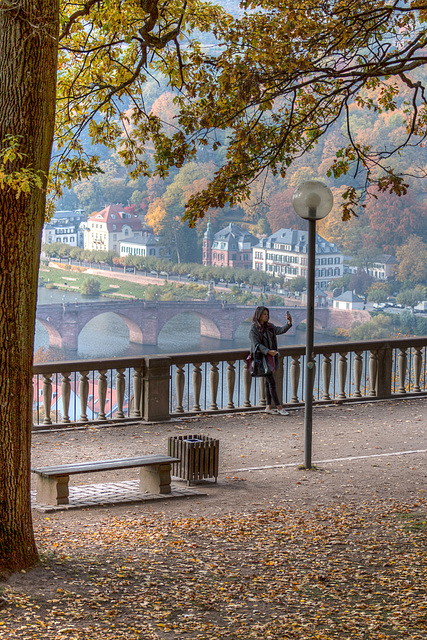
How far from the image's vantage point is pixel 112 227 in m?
78.9

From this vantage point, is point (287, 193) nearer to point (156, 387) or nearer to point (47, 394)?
point (156, 387)

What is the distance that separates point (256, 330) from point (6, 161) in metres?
6.87

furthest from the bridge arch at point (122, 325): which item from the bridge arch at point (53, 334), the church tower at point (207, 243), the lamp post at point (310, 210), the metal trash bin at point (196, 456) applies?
the metal trash bin at point (196, 456)

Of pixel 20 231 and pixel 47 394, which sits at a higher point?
pixel 20 231

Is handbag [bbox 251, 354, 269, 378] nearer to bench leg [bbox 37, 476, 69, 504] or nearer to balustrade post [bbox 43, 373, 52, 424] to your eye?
balustrade post [bbox 43, 373, 52, 424]

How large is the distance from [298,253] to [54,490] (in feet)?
223

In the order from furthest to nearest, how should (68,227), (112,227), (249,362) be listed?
(68,227) → (112,227) → (249,362)

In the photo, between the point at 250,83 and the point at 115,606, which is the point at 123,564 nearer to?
the point at 115,606

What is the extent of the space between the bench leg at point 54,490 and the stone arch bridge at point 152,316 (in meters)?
59.5

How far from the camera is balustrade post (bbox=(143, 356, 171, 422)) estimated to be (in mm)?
10938

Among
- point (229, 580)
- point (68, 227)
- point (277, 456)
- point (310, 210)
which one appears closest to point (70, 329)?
point (68, 227)

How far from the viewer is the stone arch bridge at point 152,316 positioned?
67.4 m

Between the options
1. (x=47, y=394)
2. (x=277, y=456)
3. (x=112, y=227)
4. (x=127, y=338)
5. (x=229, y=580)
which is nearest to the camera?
(x=229, y=580)

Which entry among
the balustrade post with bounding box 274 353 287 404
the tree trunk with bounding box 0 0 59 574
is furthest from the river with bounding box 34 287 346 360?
the tree trunk with bounding box 0 0 59 574
